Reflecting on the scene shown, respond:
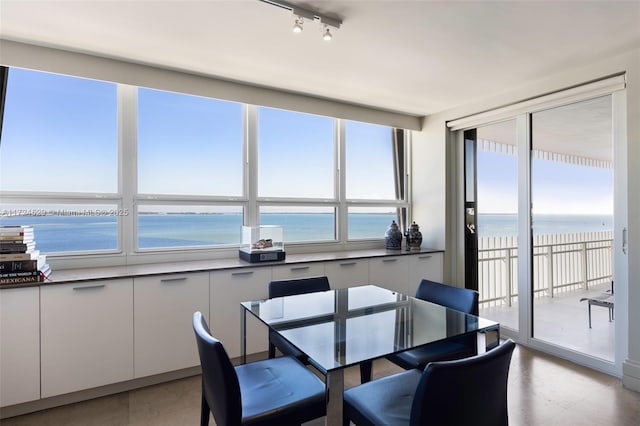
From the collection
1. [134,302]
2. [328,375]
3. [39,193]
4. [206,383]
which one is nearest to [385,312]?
[328,375]

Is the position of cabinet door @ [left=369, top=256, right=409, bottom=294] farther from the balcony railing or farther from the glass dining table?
the glass dining table

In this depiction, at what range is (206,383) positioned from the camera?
1514 millimetres

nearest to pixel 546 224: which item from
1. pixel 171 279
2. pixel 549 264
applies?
pixel 549 264

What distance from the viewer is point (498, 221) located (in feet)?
12.0

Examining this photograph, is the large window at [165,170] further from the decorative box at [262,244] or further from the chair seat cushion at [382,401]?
the chair seat cushion at [382,401]

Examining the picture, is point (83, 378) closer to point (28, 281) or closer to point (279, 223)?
point (28, 281)

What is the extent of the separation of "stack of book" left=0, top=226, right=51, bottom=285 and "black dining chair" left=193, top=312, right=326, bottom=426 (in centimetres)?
148

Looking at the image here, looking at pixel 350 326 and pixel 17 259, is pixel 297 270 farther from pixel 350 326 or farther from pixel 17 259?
pixel 17 259

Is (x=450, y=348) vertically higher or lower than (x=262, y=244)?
lower

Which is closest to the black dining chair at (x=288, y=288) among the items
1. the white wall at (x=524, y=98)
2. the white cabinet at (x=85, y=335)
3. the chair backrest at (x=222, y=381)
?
the chair backrest at (x=222, y=381)

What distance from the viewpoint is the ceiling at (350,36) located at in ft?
6.51

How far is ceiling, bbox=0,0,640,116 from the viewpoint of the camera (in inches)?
78.1

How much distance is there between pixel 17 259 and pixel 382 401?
2417mm

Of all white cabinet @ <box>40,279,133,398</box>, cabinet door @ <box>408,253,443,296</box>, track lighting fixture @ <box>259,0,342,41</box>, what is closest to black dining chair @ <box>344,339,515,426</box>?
white cabinet @ <box>40,279,133,398</box>
